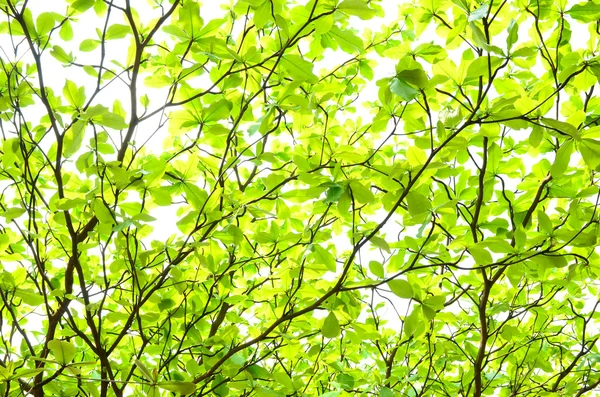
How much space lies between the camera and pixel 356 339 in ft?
5.08

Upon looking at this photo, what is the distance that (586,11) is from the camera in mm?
1341

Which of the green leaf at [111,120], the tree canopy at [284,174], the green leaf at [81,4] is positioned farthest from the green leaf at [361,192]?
the green leaf at [81,4]

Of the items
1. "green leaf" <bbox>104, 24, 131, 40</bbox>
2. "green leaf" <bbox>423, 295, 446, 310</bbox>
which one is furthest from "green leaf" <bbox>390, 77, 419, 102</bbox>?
"green leaf" <bbox>104, 24, 131, 40</bbox>

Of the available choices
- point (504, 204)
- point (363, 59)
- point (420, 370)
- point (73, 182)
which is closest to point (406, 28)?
point (363, 59)

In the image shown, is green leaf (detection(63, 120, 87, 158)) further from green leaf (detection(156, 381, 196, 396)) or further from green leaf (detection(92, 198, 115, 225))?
green leaf (detection(156, 381, 196, 396))

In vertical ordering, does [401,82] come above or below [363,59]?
below

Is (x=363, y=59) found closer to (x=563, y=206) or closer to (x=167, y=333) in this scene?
(x=563, y=206)

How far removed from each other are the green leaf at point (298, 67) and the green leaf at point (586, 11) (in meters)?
0.79

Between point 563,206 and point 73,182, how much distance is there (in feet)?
5.86

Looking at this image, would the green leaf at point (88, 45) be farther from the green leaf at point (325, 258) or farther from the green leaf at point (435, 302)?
the green leaf at point (435, 302)

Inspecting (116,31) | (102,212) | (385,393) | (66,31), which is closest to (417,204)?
(385,393)

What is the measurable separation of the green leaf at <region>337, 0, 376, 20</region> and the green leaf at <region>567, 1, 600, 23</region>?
688 mm

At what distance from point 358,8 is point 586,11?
74 centimetres

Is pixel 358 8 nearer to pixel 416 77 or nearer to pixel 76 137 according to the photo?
pixel 416 77
